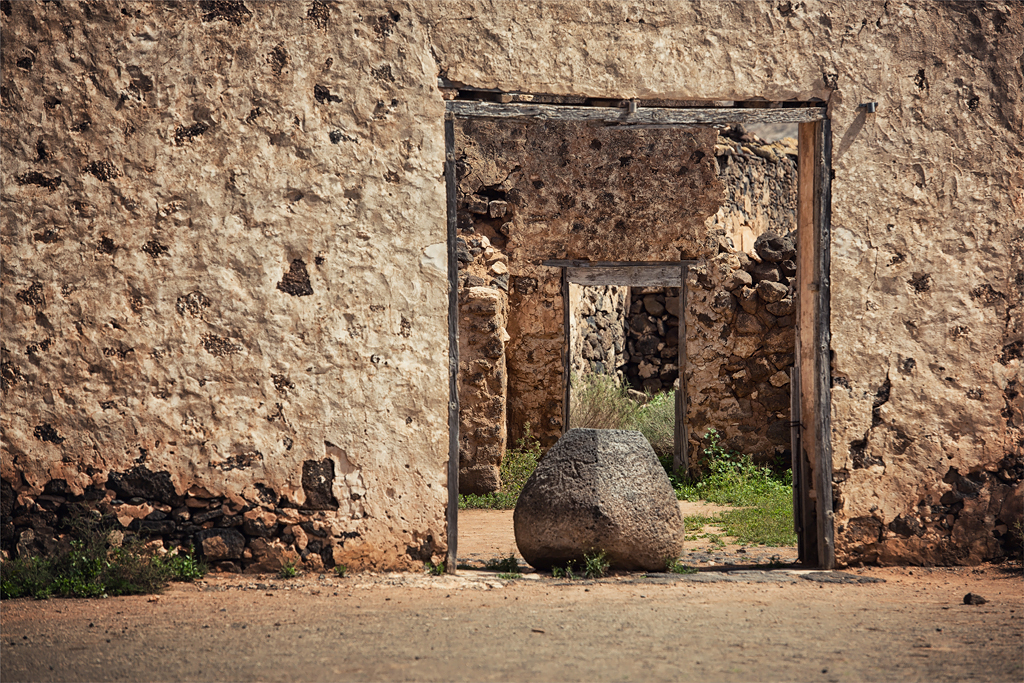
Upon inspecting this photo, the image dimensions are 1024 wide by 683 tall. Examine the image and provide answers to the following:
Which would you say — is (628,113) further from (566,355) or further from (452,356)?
(566,355)

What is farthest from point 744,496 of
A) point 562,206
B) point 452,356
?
point 452,356

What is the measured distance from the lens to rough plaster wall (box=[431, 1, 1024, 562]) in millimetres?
4910

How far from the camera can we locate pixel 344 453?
4652 millimetres

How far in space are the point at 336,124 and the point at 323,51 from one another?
40 cm

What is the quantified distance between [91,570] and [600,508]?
2623mm

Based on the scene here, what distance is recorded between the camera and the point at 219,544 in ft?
15.1

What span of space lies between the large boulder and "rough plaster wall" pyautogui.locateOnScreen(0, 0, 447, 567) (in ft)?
1.91

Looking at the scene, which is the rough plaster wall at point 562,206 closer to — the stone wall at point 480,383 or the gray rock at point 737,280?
the gray rock at point 737,280

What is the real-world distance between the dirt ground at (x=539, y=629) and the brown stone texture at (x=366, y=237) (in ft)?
1.28

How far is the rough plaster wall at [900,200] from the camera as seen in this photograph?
491 centimetres

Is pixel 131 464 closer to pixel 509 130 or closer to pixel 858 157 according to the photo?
pixel 858 157

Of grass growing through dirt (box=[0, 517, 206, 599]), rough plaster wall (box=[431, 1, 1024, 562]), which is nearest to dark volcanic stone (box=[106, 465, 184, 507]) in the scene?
grass growing through dirt (box=[0, 517, 206, 599])

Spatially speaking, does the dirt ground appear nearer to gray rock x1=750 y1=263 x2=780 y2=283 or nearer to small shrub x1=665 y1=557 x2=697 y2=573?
small shrub x1=665 y1=557 x2=697 y2=573

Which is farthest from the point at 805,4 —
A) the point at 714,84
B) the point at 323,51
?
the point at 323,51
